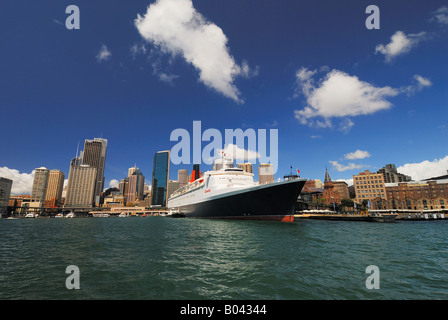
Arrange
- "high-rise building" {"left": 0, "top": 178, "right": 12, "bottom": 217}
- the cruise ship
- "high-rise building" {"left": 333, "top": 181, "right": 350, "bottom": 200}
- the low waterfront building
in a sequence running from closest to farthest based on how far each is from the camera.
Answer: the cruise ship, the low waterfront building, "high-rise building" {"left": 0, "top": 178, "right": 12, "bottom": 217}, "high-rise building" {"left": 333, "top": 181, "right": 350, "bottom": 200}

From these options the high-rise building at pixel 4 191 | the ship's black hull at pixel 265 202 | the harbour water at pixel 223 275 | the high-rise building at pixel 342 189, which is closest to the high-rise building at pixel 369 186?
the high-rise building at pixel 342 189

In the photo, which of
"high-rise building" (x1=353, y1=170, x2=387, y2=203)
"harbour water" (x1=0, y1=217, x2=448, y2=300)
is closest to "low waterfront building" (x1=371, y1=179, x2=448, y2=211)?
"high-rise building" (x1=353, y1=170, x2=387, y2=203)

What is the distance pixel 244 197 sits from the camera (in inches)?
1508

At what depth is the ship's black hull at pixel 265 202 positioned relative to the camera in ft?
115

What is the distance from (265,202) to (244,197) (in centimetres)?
390

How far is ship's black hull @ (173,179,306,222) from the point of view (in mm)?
35125

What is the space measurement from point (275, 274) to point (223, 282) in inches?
99.2

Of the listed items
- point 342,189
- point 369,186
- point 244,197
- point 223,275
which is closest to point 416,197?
point 369,186

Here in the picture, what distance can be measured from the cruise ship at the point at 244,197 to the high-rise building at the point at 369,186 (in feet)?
353

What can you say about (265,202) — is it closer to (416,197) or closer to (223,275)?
(223,275)

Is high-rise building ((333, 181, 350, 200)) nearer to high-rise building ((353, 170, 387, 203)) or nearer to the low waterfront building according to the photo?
high-rise building ((353, 170, 387, 203))

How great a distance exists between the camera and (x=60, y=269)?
1042 cm

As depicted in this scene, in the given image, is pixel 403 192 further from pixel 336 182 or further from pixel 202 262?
pixel 202 262

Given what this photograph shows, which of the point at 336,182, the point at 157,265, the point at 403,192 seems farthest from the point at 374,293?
the point at 336,182
